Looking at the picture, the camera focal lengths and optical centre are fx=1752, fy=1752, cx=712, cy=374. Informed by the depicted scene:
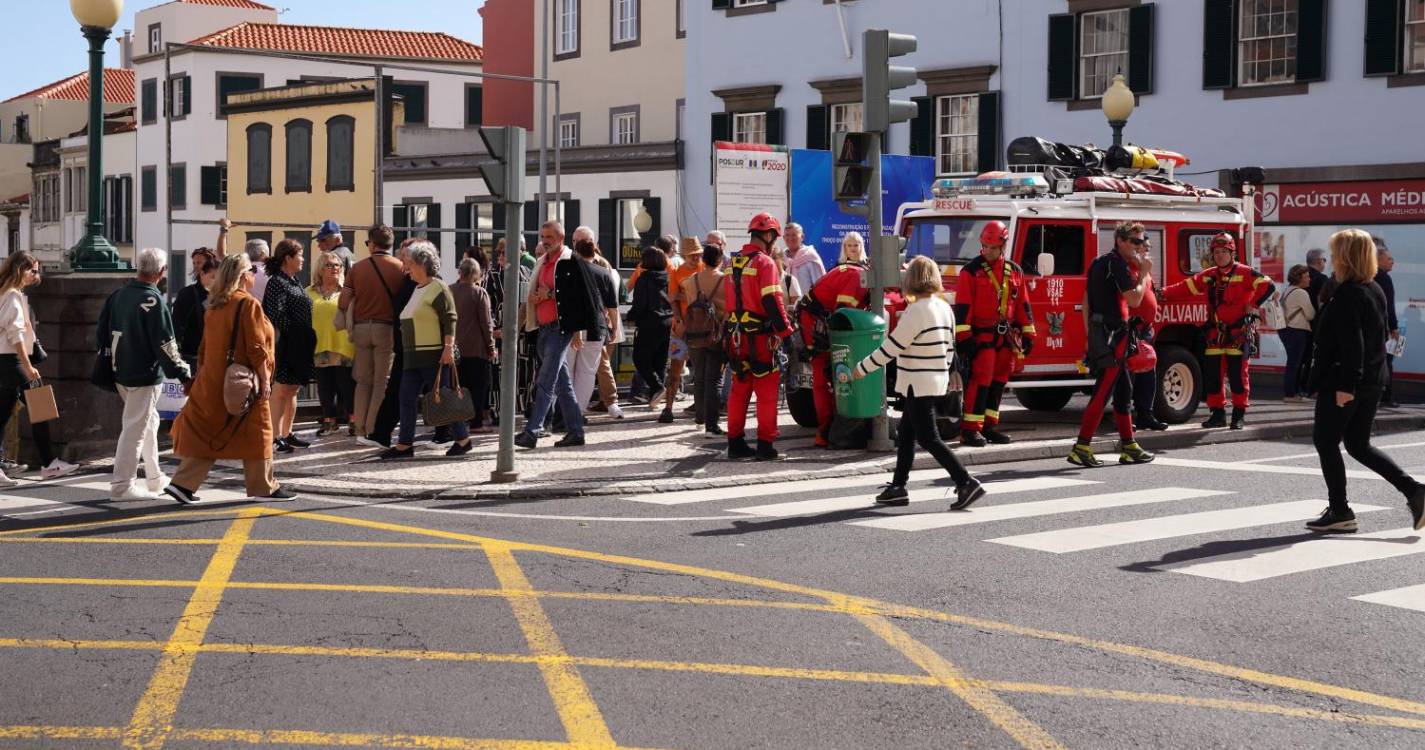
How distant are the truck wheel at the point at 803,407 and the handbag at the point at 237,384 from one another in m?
5.96

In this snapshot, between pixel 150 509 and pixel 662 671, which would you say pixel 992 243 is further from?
pixel 662 671

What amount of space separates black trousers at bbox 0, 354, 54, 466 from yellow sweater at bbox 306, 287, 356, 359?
271 centimetres

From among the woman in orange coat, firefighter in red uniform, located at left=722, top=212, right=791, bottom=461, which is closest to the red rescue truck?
firefighter in red uniform, located at left=722, top=212, right=791, bottom=461

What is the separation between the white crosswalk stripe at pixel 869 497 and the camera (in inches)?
447

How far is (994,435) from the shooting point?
15.1 meters

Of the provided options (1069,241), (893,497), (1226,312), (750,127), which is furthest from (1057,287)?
(750,127)

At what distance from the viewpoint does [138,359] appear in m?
11.9

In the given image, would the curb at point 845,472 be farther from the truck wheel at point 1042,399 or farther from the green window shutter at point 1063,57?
the green window shutter at point 1063,57

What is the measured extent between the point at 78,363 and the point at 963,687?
10279 millimetres

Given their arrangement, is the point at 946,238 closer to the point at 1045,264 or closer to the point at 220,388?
the point at 1045,264

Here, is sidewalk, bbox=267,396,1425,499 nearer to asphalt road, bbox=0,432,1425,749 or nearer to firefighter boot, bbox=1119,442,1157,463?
firefighter boot, bbox=1119,442,1157,463

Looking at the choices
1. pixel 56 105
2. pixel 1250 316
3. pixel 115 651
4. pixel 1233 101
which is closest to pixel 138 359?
pixel 115 651

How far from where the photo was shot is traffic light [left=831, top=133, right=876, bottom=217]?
1403 centimetres

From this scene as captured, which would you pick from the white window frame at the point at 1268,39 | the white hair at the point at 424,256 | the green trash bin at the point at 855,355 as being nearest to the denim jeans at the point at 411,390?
the white hair at the point at 424,256
